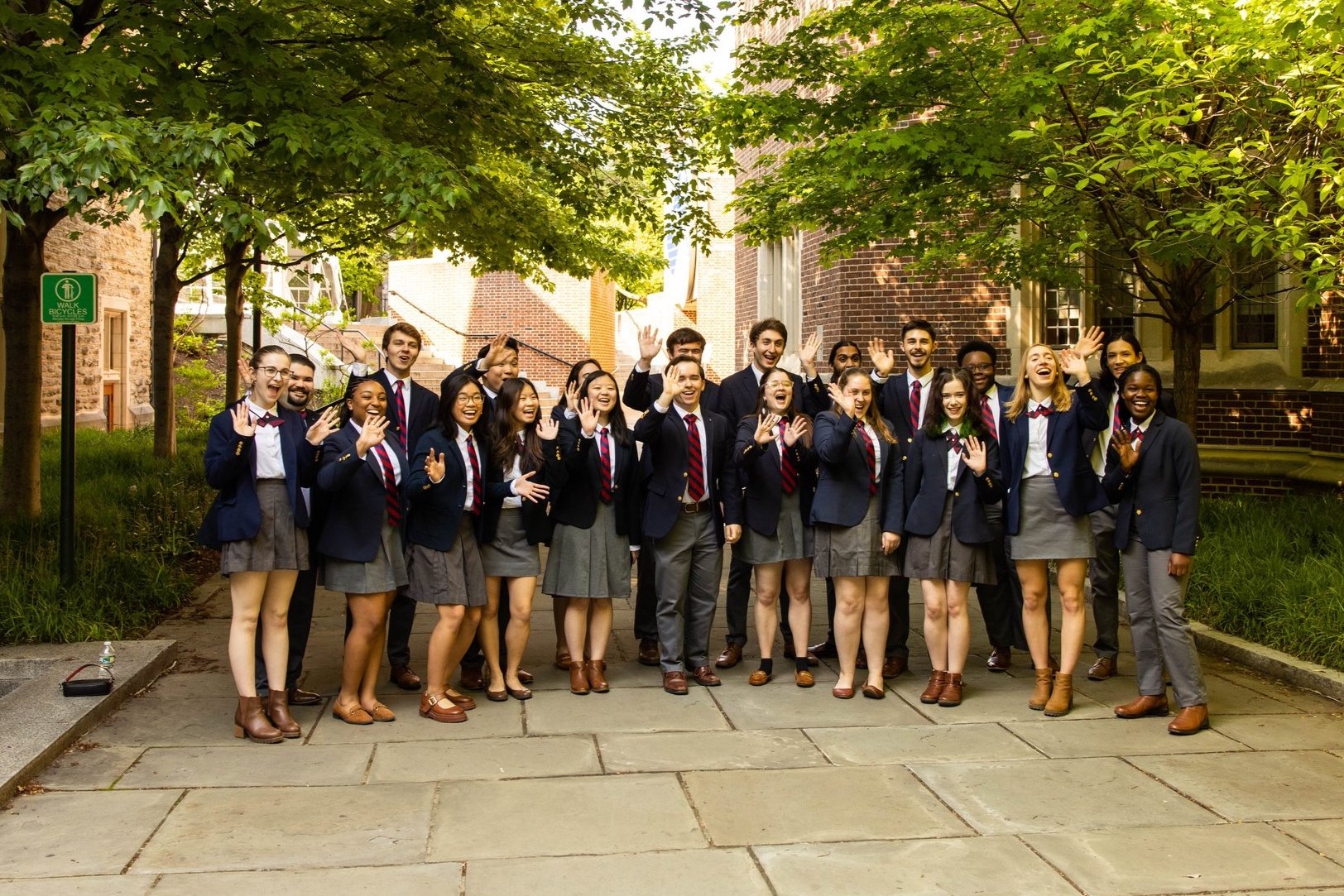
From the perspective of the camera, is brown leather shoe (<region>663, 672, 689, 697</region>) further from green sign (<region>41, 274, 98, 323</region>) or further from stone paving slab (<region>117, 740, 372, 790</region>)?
green sign (<region>41, 274, 98, 323</region>)

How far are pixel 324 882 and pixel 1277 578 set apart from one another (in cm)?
674

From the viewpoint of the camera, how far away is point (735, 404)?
26.5 feet

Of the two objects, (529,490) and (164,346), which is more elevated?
(164,346)

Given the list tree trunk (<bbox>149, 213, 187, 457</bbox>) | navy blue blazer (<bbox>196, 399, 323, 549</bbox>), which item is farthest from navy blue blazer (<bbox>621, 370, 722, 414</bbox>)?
tree trunk (<bbox>149, 213, 187, 457</bbox>)

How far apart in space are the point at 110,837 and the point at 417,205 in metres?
4.44

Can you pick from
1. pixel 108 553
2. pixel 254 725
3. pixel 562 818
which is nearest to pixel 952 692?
pixel 562 818

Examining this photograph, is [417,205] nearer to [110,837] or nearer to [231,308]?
[110,837]

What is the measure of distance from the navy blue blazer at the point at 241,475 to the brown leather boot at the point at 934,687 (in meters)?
3.49

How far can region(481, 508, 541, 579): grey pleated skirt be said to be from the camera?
23.3ft

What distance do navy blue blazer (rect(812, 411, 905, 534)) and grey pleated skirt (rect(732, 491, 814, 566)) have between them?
0.17 metres

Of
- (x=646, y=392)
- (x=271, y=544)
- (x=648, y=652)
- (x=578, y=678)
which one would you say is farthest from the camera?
(x=648, y=652)

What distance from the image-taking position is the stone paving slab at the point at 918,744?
6160mm

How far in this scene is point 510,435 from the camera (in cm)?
709

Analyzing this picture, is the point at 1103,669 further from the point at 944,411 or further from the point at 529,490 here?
the point at 529,490
